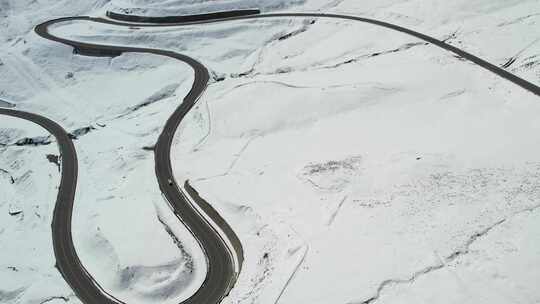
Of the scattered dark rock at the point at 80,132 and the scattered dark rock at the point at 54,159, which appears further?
the scattered dark rock at the point at 80,132

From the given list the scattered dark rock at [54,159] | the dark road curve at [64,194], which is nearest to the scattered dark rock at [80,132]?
A: the dark road curve at [64,194]

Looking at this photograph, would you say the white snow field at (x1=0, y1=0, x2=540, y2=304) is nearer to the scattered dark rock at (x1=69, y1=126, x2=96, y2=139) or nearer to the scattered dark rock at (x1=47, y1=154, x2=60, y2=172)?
the scattered dark rock at (x1=69, y1=126, x2=96, y2=139)

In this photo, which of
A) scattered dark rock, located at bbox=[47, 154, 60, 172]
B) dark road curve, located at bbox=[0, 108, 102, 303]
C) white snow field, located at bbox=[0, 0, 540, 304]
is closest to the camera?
white snow field, located at bbox=[0, 0, 540, 304]

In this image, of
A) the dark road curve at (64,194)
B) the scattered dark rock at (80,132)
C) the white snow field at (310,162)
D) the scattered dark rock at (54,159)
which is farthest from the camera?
the scattered dark rock at (80,132)

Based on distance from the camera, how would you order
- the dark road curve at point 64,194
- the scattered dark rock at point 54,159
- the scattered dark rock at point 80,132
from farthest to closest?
1. the scattered dark rock at point 80,132
2. the scattered dark rock at point 54,159
3. the dark road curve at point 64,194

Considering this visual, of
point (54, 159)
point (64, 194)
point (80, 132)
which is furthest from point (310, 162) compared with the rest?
point (80, 132)

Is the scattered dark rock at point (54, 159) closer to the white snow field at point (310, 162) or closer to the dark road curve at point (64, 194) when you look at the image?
the dark road curve at point (64, 194)

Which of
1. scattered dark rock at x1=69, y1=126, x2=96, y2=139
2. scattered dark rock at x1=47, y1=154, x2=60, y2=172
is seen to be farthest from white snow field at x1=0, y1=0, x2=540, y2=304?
scattered dark rock at x1=47, y1=154, x2=60, y2=172

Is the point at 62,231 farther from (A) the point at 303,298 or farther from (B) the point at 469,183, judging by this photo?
(B) the point at 469,183
